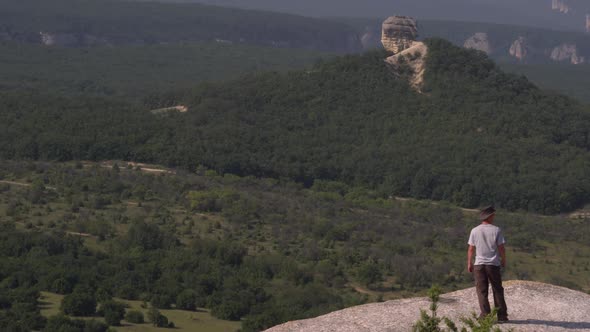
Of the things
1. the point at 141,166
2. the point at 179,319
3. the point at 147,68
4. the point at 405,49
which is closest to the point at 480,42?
the point at 147,68

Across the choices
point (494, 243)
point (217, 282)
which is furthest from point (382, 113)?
point (494, 243)

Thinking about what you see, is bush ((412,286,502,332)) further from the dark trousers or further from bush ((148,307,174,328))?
bush ((148,307,174,328))

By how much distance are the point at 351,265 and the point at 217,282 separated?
5.89 meters

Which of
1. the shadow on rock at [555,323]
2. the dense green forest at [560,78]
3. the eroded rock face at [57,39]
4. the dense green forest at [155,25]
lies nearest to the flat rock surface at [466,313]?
the shadow on rock at [555,323]

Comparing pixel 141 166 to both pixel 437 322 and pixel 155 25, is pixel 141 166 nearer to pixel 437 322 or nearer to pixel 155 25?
pixel 437 322

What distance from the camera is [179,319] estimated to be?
28672 mm

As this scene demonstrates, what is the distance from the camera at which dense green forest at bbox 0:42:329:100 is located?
327 ft

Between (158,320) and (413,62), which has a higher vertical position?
(413,62)

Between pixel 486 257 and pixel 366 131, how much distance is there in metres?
48.2

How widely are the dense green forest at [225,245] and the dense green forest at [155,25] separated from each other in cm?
10649

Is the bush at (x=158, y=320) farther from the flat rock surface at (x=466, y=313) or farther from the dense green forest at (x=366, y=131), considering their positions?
the dense green forest at (x=366, y=131)

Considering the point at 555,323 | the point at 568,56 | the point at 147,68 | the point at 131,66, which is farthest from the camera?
the point at 568,56

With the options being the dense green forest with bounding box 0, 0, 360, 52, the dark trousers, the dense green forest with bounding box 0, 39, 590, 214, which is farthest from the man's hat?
the dense green forest with bounding box 0, 0, 360, 52

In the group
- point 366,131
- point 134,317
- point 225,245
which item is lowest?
point 366,131
